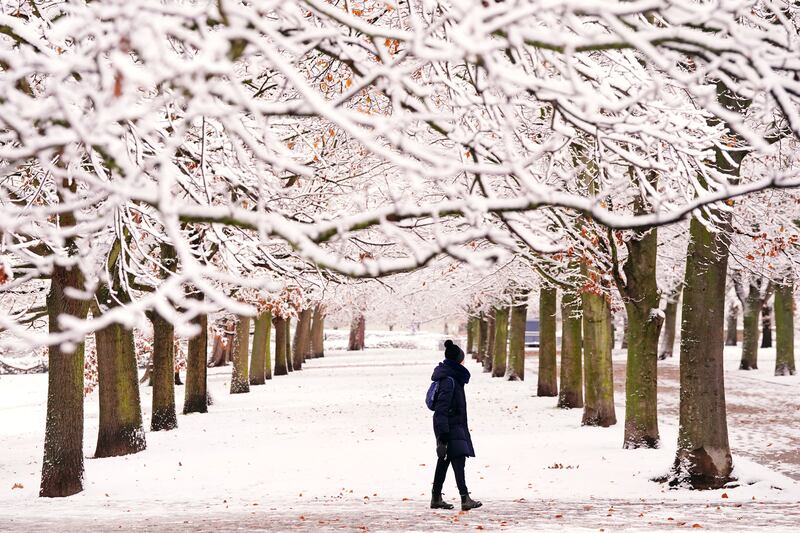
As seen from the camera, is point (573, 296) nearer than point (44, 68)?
No

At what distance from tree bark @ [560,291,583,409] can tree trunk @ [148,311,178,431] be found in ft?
28.4

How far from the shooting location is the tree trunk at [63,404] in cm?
1062

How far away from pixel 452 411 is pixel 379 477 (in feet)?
10.9

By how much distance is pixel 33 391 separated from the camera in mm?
35750

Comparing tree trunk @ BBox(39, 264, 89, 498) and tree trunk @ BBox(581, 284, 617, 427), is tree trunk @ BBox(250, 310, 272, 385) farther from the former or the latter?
tree trunk @ BBox(39, 264, 89, 498)

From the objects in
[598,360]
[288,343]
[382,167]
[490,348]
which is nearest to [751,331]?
[490,348]

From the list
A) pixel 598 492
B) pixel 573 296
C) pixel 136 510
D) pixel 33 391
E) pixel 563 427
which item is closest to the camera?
pixel 136 510

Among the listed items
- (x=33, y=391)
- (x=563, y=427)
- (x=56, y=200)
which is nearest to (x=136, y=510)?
(x=56, y=200)

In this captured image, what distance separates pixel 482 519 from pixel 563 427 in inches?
354

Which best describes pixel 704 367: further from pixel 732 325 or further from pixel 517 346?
pixel 732 325

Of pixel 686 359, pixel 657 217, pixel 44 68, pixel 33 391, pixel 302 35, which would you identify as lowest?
pixel 33 391

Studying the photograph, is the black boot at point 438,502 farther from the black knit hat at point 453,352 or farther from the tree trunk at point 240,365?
the tree trunk at point 240,365

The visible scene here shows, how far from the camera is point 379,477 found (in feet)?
40.6

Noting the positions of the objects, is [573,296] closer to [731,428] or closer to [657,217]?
[731,428]
